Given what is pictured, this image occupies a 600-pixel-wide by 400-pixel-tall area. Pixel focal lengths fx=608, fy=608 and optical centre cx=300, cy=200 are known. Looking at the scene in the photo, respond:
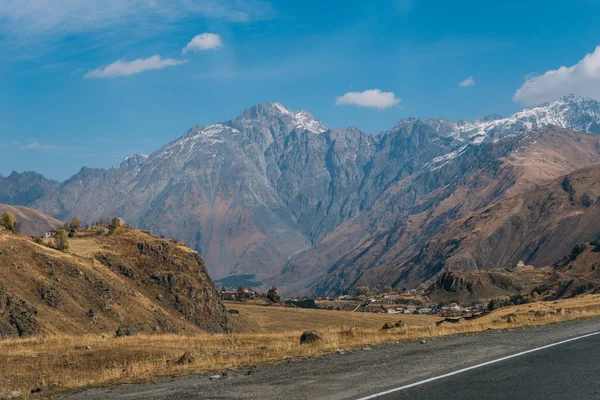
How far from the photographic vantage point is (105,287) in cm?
7431

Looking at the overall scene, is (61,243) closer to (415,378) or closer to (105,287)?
(105,287)

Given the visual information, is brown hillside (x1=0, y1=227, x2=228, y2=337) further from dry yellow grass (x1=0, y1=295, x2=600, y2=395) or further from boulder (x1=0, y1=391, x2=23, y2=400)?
boulder (x1=0, y1=391, x2=23, y2=400)

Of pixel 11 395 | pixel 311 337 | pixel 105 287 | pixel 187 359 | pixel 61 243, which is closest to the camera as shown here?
pixel 11 395

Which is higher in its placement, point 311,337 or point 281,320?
point 311,337

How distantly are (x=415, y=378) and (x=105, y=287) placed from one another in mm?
63124

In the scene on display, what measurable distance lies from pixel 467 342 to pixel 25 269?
53.6 m

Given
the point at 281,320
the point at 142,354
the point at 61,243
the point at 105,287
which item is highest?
the point at 61,243

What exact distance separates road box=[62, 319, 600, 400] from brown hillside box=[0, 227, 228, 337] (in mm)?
36452

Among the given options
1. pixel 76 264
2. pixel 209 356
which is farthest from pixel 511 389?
pixel 76 264

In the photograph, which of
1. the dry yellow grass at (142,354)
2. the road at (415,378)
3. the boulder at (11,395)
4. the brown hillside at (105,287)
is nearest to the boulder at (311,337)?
the dry yellow grass at (142,354)

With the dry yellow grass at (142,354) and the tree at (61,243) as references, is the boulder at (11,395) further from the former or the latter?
the tree at (61,243)

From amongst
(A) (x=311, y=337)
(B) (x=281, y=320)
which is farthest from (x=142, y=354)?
(B) (x=281, y=320)

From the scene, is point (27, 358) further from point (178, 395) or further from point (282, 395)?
point (282, 395)

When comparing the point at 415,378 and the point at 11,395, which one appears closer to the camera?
the point at 11,395
